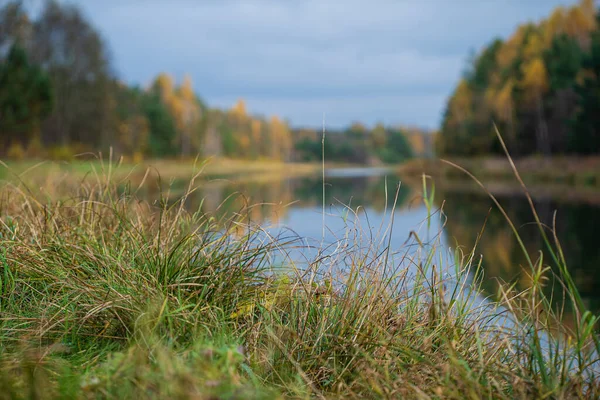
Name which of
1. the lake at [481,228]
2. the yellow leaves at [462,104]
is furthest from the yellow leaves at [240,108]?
the lake at [481,228]

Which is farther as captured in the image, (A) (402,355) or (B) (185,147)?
(B) (185,147)

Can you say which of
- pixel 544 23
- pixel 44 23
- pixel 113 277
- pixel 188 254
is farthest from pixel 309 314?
pixel 544 23

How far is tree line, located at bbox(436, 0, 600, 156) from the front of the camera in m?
23.7

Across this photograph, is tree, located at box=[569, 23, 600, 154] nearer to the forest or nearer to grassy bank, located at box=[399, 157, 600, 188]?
grassy bank, located at box=[399, 157, 600, 188]

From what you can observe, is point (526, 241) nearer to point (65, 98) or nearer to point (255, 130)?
point (65, 98)

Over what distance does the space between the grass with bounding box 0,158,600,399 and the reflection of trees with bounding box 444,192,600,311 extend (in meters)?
1.18

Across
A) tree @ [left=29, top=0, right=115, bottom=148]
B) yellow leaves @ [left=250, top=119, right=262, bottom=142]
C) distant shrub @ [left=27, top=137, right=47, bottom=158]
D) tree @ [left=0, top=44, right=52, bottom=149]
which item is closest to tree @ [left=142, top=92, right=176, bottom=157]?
tree @ [left=29, top=0, right=115, bottom=148]

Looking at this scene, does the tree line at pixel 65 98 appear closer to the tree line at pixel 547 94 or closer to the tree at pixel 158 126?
the tree at pixel 158 126

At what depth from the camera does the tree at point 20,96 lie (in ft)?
66.1

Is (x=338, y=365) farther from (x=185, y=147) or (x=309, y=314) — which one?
(x=185, y=147)

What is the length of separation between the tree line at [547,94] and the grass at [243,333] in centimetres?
2358

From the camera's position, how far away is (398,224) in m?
8.59

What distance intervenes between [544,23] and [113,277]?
42749 mm

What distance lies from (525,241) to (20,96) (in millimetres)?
19532
